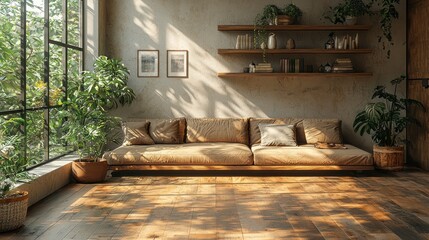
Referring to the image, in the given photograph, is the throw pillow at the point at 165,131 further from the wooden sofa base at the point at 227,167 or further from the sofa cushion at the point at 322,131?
the sofa cushion at the point at 322,131

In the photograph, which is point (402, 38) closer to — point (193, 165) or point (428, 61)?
point (428, 61)

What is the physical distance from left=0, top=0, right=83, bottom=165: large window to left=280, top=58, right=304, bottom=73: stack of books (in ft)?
10.2

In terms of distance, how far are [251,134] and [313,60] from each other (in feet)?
5.13

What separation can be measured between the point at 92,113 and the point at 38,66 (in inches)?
38.9

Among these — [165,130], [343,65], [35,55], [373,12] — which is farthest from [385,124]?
[35,55]

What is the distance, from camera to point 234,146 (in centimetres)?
752

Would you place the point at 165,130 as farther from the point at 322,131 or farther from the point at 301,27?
the point at 301,27

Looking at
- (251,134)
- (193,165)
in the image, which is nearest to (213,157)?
(193,165)

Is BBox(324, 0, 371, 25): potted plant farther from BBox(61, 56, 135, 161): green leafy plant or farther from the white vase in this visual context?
BBox(61, 56, 135, 161): green leafy plant

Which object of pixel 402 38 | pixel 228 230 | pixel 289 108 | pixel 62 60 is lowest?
pixel 228 230

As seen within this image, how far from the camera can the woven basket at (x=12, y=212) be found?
14.1 feet

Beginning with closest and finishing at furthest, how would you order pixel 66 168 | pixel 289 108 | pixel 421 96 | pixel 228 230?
1. pixel 228 230
2. pixel 66 168
3. pixel 421 96
4. pixel 289 108

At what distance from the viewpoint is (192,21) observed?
8.25 m

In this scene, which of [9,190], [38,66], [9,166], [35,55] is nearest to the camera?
[9,166]
